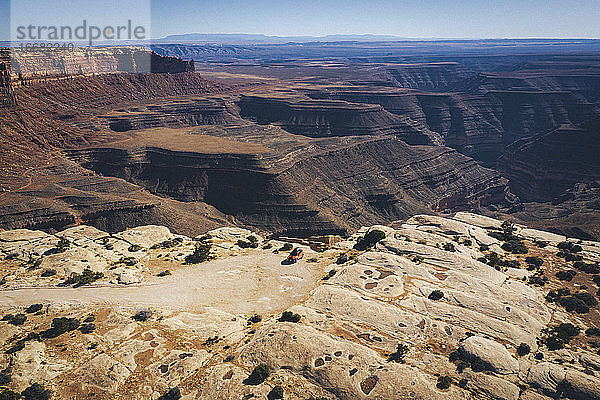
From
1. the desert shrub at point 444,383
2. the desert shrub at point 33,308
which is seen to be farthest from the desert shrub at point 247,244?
the desert shrub at point 444,383

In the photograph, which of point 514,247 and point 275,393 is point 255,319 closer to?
point 275,393

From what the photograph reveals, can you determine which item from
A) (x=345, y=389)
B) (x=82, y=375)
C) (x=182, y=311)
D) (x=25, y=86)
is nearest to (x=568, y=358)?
(x=345, y=389)

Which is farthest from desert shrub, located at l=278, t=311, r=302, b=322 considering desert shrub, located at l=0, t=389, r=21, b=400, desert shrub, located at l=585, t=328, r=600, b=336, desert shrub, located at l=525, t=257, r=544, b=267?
desert shrub, located at l=525, t=257, r=544, b=267

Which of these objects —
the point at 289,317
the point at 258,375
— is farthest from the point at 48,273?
the point at 258,375

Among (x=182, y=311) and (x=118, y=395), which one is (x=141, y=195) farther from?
(x=118, y=395)

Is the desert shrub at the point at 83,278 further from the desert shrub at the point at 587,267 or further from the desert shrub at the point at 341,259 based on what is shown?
the desert shrub at the point at 587,267

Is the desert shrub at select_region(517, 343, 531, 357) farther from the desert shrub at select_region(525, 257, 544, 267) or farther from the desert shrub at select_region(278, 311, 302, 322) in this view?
the desert shrub at select_region(525, 257, 544, 267)

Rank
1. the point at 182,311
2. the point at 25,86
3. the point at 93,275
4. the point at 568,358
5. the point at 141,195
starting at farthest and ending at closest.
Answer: the point at 25,86 → the point at 141,195 → the point at 93,275 → the point at 182,311 → the point at 568,358
